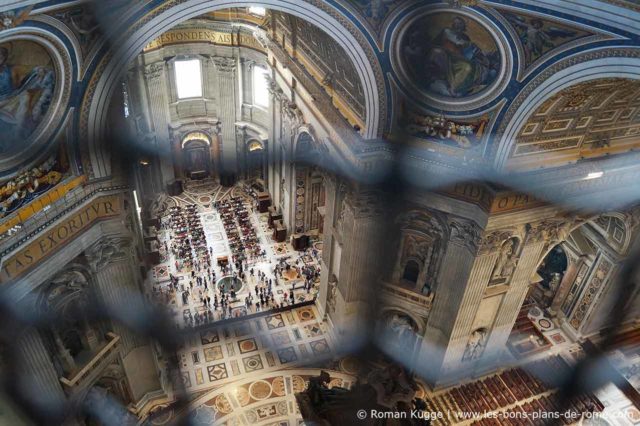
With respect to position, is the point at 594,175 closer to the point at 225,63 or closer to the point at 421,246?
the point at 421,246

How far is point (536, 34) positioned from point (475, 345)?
965cm

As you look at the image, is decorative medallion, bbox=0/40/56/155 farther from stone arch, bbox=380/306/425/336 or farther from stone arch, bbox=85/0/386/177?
stone arch, bbox=380/306/425/336

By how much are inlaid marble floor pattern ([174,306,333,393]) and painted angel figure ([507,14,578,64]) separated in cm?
1140

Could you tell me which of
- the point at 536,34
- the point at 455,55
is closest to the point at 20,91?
the point at 455,55

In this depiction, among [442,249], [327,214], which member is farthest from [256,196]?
[442,249]

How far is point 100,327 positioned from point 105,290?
52.8 inches

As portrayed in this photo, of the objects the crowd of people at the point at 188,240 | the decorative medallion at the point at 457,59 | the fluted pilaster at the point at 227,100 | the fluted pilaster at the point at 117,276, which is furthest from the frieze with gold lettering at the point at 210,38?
the fluted pilaster at the point at 117,276

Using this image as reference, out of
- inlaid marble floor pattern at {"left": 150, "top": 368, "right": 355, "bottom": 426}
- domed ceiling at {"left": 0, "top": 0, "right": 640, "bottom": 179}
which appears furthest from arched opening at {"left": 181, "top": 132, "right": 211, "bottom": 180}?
inlaid marble floor pattern at {"left": 150, "top": 368, "right": 355, "bottom": 426}

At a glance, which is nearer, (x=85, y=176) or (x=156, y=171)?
(x=85, y=176)

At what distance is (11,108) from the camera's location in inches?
285

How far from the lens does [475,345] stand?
1562 centimetres

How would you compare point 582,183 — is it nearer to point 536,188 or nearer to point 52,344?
point 536,188

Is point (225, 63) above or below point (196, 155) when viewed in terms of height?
above

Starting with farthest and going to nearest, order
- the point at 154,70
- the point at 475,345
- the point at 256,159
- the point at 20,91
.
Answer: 1. the point at 256,159
2. the point at 154,70
3. the point at 475,345
4. the point at 20,91
